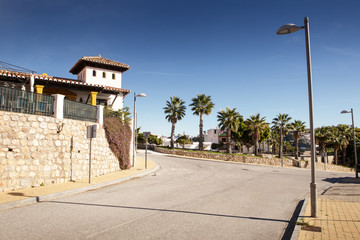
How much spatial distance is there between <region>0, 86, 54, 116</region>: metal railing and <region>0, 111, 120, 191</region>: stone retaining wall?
0.33 meters

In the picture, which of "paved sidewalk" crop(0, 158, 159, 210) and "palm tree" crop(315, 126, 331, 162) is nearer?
"paved sidewalk" crop(0, 158, 159, 210)

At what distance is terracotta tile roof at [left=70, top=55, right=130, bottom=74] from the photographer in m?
28.4

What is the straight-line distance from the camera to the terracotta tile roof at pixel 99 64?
2836cm

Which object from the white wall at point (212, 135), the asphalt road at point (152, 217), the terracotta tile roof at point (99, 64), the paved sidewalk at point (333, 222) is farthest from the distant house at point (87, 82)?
the white wall at point (212, 135)

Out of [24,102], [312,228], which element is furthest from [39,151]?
[312,228]

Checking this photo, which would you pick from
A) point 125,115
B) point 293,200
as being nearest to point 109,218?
point 293,200

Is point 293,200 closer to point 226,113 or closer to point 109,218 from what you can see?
point 109,218

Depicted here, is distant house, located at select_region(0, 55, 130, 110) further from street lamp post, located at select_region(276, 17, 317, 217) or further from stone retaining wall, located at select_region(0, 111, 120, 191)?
street lamp post, located at select_region(276, 17, 317, 217)

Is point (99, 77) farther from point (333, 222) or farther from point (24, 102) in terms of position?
point (333, 222)

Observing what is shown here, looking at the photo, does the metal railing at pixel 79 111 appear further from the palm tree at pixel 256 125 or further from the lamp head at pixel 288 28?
the palm tree at pixel 256 125

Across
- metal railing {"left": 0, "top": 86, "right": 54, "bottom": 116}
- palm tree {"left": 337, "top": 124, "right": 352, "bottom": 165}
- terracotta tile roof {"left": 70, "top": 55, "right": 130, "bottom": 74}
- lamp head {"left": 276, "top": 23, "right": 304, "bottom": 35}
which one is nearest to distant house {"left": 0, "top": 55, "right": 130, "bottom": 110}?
terracotta tile roof {"left": 70, "top": 55, "right": 130, "bottom": 74}

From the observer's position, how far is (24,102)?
10711 millimetres

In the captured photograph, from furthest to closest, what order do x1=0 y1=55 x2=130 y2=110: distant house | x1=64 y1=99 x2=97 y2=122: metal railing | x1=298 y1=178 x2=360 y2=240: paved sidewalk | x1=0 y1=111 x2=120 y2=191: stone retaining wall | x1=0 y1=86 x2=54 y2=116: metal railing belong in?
x1=0 y1=55 x2=130 y2=110: distant house → x1=64 y1=99 x2=97 y2=122: metal railing → x1=0 y1=86 x2=54 y2=116: metal railing → x1=0 y1=111 x2=120 y2=191: stone retaining wall → x1=298 y1=178 x2=360 y2=240: paved sidewalk

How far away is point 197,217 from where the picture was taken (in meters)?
6.58
